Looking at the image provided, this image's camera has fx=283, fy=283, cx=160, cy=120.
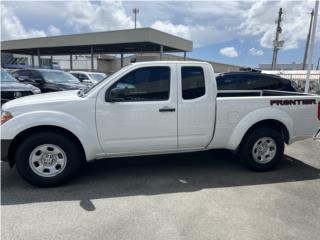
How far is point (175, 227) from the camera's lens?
318 cm

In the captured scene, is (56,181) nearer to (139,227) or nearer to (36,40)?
(139,227)

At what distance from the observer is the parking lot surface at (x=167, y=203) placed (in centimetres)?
311

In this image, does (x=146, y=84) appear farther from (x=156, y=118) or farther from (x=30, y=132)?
(x=30, y=132)

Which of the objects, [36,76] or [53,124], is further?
[36,76]

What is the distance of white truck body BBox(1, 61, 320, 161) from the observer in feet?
13.2

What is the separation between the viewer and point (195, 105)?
14.8ft

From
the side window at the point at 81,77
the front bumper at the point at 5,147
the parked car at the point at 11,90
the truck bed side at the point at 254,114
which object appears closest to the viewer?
the front bumper at the point at 5,147

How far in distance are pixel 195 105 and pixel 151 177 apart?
4.55ft

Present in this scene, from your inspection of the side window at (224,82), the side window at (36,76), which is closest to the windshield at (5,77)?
the side window at (36,76)

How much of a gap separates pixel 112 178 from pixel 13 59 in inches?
2117

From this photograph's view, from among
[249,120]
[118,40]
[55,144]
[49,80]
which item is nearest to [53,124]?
[55,144]

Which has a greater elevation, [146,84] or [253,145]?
[146,84]

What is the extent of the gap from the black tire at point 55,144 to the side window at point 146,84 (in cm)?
108

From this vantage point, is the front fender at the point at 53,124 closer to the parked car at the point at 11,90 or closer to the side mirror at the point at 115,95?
the side mirror at the point at 115,95
